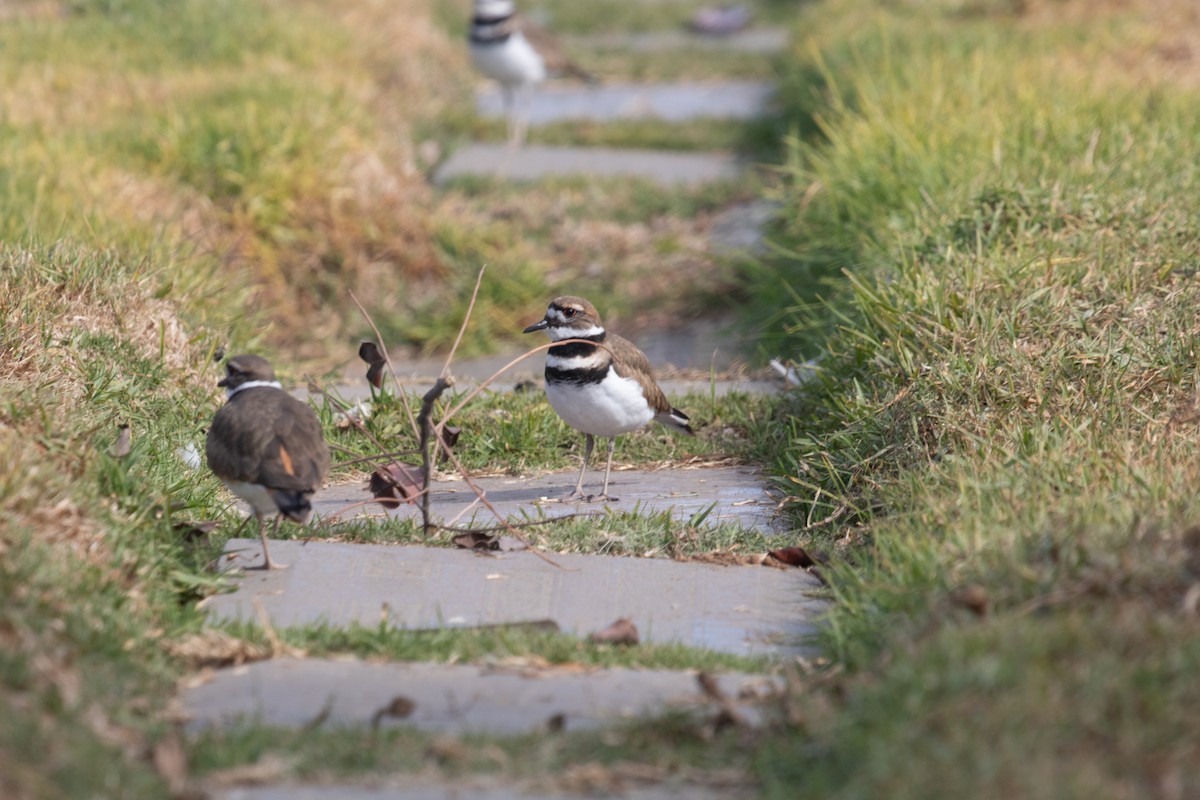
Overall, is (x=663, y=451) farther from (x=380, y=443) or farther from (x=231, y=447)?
(x=231, y=447)

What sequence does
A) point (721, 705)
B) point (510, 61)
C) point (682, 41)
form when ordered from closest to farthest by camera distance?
1. point (721, 705)
2. point (510, 61)
3. point (682, 41)

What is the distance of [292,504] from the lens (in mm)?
4660

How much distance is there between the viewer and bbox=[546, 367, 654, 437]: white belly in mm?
5738

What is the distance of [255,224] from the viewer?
28.8 ft

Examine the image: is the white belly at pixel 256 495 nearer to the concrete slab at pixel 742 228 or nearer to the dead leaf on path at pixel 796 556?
the dead leaf on path at pixel 796 556

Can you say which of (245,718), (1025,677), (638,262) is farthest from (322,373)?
(1025,677)

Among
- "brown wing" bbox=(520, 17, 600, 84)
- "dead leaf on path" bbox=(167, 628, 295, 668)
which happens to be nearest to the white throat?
"dead leaf on path" bbox=(167, 628, 295, 668)

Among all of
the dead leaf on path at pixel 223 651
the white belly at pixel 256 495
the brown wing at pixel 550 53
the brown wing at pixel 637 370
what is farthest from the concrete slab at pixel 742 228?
the dead leaf on path at pixel 223 651

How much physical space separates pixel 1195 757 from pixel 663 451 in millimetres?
3745

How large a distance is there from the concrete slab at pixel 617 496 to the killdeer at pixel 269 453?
0.45 metres

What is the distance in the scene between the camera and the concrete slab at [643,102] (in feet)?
44.6

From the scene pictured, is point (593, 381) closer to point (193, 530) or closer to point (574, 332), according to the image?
point (574, 332)

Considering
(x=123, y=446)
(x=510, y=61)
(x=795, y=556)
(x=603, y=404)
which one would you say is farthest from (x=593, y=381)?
(x=510, y=61)

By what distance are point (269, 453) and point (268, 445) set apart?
41 mm
